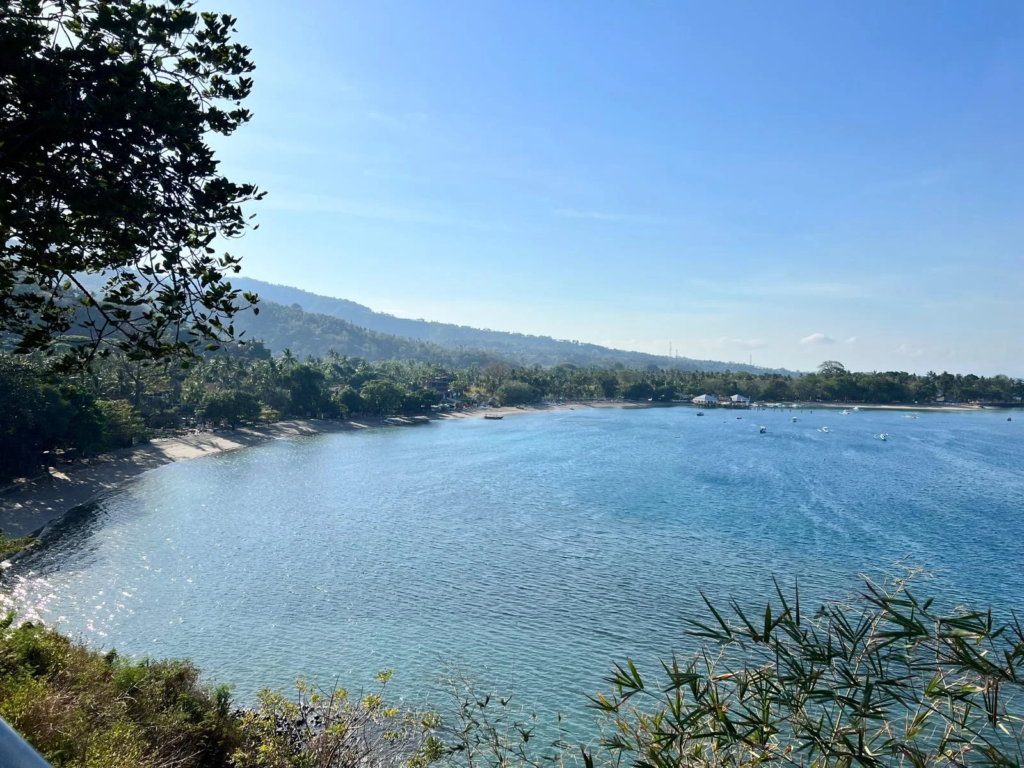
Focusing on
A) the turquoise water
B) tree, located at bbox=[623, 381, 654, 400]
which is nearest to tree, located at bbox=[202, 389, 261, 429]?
the turquoise water

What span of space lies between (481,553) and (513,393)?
94810 mm

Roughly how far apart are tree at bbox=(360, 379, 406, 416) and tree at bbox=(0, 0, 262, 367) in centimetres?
8526

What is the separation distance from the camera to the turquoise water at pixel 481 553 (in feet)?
67.9

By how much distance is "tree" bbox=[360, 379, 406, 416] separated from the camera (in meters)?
92.1

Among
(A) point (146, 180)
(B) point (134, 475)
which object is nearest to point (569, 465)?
(B) point (134, 475)

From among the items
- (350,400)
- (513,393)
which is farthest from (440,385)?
(350,400)

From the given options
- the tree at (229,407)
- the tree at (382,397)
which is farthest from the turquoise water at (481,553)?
the tree at (382,397)

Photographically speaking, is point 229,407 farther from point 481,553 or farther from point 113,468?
point 481,553

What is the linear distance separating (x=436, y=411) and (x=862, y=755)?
10309 centimetres

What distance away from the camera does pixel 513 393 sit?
12538 centimetres

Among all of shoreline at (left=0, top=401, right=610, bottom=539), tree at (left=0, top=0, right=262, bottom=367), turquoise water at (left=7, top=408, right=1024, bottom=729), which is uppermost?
tree at (left=0, top=0, right=262, bottom=367)

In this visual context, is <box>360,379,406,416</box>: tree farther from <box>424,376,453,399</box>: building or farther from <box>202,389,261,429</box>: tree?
<box>424,376,453,399</box>: building

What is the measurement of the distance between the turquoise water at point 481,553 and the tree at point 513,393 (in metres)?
62.0

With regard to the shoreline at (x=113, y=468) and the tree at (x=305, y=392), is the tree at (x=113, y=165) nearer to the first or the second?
the shoreline at (x=113, y=468)
